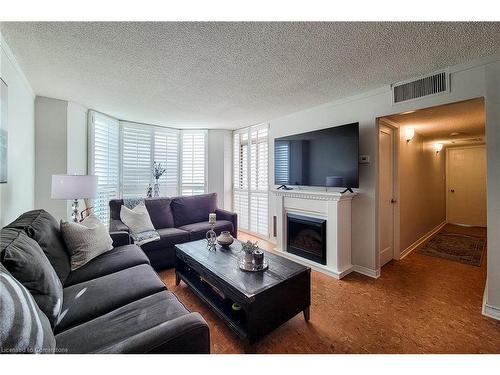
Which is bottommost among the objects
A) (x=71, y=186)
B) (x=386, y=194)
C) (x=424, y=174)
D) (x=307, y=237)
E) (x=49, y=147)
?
(x=307, y=237)

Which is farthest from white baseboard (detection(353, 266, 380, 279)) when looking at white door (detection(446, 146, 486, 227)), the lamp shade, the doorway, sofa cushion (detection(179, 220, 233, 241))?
white door (detection(446, 146, 486, 227))

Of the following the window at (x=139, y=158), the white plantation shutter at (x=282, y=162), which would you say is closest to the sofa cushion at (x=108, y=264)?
the window at (x=139, y=158)

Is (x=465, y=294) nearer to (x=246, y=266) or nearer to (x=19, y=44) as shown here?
(x=246, y=266)

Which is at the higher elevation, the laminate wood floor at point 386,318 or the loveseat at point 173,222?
the loveseat at point 173,222

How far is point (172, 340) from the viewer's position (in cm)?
87

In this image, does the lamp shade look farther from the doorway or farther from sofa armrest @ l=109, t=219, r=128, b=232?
the doorway

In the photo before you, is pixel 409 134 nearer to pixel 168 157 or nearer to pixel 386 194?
pixel 386 194

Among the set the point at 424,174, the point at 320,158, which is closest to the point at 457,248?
the point at 424,174

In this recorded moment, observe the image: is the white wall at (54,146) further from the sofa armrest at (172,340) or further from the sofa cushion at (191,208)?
the sofa armrest at (172,340)

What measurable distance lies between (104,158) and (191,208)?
1704 mm

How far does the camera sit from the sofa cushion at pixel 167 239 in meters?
2.63

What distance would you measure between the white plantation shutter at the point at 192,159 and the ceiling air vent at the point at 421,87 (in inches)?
140

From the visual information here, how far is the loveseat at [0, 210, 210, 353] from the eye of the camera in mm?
792

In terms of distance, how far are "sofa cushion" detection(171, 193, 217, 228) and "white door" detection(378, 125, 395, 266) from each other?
260 centimetres
